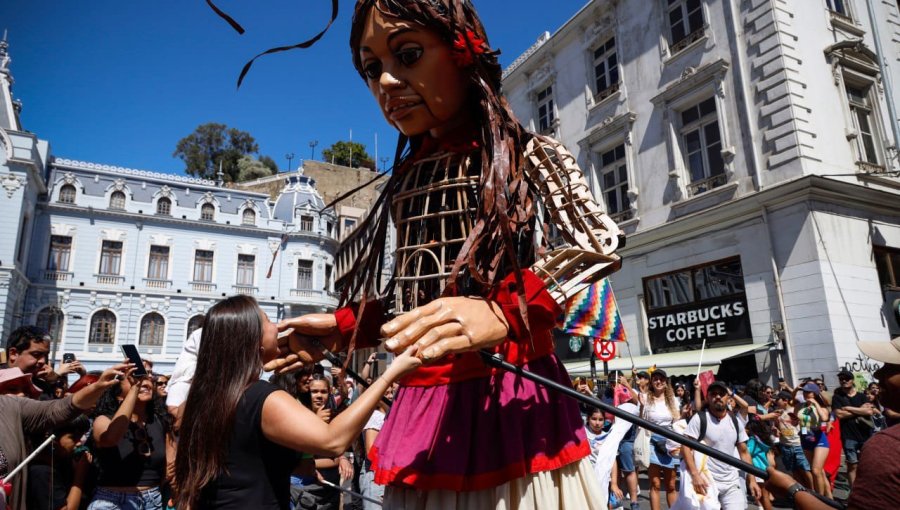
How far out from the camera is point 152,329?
27.6 meters

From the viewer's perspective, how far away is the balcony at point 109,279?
26.9 metres

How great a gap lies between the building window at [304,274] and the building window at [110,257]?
8557 mm

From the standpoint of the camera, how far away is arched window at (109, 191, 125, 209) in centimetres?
2803

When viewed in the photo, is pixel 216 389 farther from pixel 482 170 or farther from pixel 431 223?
pixel 482 170

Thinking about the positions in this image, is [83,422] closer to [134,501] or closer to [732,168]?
[134,501]

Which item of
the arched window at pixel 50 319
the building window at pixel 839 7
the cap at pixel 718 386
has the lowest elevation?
the cap at pixel 718 386

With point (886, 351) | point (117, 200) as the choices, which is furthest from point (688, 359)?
point (117, 200)

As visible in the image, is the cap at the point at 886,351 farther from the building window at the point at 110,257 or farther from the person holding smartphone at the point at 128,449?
the building window at the point at 110,257

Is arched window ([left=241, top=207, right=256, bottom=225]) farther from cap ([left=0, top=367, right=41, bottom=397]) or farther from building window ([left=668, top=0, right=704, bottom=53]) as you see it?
cap ([left=0, top=367, right=41, bottom=397])

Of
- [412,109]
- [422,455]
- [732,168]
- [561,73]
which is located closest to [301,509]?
[422,455]

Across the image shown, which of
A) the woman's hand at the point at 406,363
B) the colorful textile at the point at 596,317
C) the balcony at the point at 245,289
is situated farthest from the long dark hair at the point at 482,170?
the balcony at the point at 245,289

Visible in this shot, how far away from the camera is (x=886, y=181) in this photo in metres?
12.1

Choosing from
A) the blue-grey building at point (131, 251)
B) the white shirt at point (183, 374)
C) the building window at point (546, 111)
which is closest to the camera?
the white shirt at point (183, 374)

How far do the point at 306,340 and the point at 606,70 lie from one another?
15.7 meters
